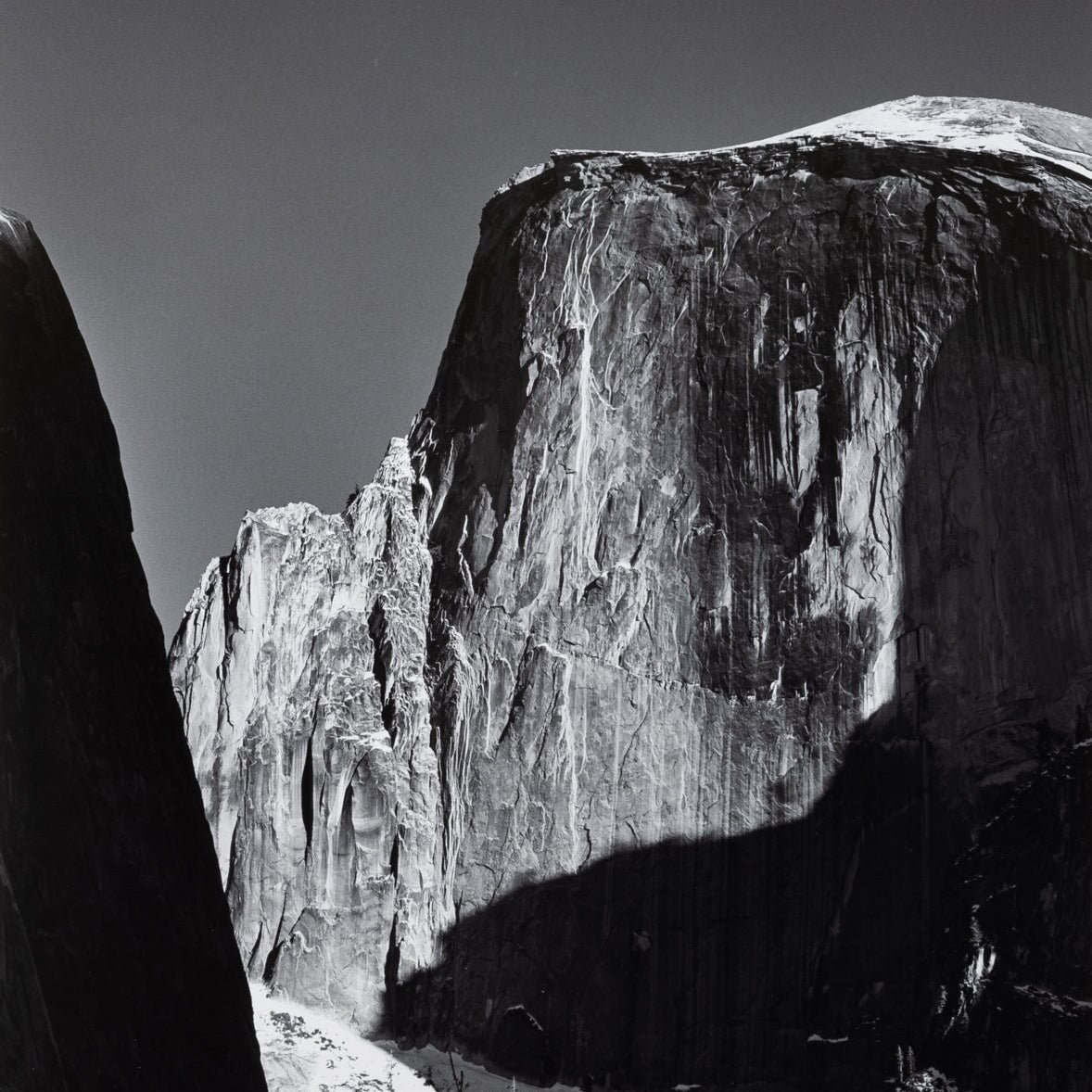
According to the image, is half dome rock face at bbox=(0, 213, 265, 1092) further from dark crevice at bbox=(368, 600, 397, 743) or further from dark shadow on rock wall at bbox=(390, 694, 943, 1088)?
dark crevice at bbox=(368, 600, 397, 743)

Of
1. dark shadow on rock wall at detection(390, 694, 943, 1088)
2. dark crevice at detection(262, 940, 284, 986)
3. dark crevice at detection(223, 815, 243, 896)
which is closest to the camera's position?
dark shadow on rock wall at detection(390, 694, 943, 1088)

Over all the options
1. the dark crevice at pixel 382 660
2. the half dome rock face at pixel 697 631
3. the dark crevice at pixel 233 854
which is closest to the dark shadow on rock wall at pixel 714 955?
the half dome rock face at pixel 697 631

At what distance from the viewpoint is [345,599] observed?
62.3 metres

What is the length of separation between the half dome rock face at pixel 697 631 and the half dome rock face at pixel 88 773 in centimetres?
3827

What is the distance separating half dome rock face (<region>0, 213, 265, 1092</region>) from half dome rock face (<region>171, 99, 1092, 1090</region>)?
38.3 m

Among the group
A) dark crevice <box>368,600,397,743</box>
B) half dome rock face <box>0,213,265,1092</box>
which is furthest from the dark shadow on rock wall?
half dome rock face <box>0,213,265,1092</box>

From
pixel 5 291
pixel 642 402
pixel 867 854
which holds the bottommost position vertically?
pixel 5 291

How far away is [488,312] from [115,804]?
46.6 meters

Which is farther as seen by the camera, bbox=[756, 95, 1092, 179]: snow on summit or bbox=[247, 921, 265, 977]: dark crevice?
bbox=[756, 95, 1092, 179]: snow on summit

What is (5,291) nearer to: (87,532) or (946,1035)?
(87,532)

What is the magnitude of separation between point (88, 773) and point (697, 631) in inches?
1686

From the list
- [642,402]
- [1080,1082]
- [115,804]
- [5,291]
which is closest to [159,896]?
[115,804]

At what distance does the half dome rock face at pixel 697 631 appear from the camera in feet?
183

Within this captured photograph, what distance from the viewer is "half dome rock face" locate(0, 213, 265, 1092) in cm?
1627
